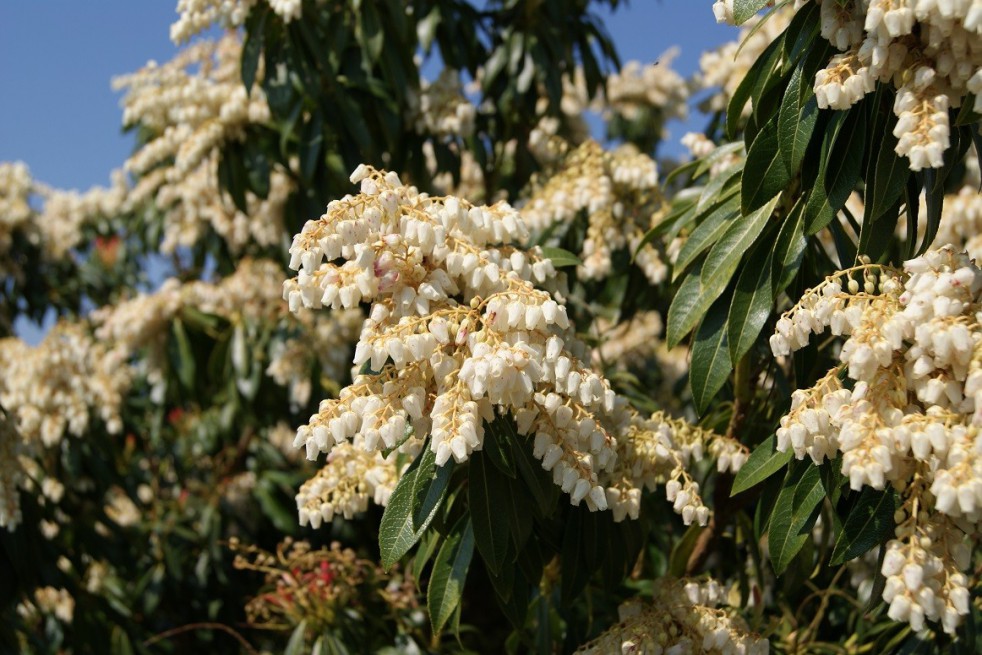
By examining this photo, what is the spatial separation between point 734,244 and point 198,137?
7.50ft

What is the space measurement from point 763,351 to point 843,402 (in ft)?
2.60

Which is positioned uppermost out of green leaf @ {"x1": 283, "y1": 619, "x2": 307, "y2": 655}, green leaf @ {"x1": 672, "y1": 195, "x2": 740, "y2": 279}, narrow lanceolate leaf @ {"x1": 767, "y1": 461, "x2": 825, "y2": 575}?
green leaf @ {"x1": 672, "y1": 195, "x2": 740, "y2": 279}

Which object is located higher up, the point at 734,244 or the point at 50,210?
the point at 50,210

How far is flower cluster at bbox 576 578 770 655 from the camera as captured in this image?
2.04m

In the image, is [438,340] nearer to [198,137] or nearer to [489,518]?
[489,518]

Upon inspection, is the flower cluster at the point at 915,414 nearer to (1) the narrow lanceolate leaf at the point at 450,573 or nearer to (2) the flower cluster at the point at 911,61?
(2) the flower cluster at the point at 911,61

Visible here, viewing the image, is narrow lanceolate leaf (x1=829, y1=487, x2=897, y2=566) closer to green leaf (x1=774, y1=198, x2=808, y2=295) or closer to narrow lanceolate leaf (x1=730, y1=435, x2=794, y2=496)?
narrow lanceolate leaf (x1=730, y1=435, x2=794, y2=496)

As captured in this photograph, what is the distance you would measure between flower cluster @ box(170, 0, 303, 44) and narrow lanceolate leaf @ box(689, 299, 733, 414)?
1.63m

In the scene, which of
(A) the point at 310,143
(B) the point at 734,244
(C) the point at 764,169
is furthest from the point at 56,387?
(C) the point at 764,169

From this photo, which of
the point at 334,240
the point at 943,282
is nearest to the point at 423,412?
the point at 334,240

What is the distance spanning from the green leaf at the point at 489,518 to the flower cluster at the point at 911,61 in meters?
0.90

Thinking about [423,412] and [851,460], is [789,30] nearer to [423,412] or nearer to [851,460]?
[851,460]

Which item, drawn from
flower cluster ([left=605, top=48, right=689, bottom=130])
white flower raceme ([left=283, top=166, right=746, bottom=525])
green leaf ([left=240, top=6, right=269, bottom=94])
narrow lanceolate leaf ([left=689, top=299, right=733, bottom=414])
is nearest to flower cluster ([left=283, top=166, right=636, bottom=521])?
white flower raceme ([left=283, top=166, right=746, bottom=525])

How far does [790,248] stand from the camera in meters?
2.00
